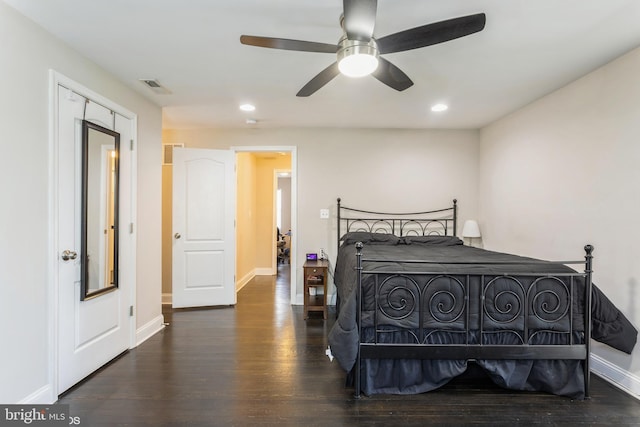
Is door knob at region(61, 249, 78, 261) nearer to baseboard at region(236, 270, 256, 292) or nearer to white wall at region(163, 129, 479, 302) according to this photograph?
white wall at region(163, 129, 479, 302)

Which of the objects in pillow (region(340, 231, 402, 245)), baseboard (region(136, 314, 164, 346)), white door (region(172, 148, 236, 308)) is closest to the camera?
baseboard (region(136, 314, 164, 346))

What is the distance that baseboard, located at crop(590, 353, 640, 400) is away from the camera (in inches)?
83.5

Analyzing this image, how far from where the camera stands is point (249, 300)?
4414 millimetres

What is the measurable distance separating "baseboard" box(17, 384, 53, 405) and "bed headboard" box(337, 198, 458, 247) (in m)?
3.20

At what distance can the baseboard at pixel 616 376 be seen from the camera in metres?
2.12

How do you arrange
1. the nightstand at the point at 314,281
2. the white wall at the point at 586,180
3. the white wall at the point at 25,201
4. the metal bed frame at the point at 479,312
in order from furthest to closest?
the nightstand at the point at 314,281, the white wall at the point at 586,180, the metal bed frame at the point at 479,312, the white wall at the point at 25,201

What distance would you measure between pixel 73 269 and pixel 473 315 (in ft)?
9.47

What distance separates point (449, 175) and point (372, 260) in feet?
8.21

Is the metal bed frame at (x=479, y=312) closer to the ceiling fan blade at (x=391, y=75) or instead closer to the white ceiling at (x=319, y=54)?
the ceiling fan blade at (x=391, y=75)

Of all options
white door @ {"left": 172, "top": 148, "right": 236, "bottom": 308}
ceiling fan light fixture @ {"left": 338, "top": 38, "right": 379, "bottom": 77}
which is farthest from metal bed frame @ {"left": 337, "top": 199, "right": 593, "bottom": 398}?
white door @ {"left": 172, "top": 148, "right": 236, "bottom": 308}

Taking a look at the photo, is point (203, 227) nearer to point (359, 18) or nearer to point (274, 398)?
point (274, 398)

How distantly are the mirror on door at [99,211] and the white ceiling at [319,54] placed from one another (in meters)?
0.65

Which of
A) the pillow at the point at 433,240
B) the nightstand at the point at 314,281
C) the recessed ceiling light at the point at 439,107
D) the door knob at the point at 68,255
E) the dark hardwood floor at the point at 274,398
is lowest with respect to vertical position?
the dark hardwood floor at the point at 274,398

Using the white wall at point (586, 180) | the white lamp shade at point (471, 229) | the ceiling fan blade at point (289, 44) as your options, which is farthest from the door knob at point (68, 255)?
the white lamp shade at point (471, 229)
